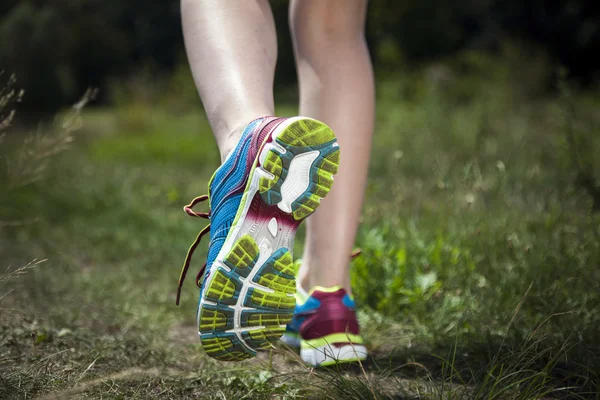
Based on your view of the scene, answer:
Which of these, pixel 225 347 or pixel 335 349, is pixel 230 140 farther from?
pixel 335 349

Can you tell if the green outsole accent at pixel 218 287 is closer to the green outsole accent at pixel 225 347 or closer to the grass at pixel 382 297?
the green outsole accent at pixel 225 347

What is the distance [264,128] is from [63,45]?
774 cm

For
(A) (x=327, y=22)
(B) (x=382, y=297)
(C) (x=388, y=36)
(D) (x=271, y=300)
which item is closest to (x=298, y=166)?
(D) (x=271, y=300)

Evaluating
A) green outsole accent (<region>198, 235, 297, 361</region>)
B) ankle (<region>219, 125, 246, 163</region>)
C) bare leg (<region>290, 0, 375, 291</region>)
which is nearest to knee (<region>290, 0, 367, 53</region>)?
bare leg (<region>290, 0, 375, 291</region>)

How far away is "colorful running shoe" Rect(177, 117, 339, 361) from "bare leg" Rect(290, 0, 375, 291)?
271mm

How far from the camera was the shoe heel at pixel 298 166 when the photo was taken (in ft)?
3.40

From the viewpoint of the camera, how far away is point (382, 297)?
1.72m

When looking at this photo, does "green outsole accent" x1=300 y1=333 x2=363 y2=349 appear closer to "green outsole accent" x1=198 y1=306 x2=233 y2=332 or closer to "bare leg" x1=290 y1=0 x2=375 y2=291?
"bare leg" x1=290 y1=0 x2=375 y2=291

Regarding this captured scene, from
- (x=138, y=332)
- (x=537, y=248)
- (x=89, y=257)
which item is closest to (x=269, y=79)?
(x=138, y=332)

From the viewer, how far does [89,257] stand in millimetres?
2572

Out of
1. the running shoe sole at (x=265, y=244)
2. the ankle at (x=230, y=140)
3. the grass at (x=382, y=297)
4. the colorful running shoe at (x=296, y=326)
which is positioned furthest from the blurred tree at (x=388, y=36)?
the running shoe sole at (x=265, y=244)

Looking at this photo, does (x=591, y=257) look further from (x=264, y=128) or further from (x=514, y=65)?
(x=514, y=65)

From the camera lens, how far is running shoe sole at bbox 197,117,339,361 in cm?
104

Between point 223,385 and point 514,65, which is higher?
point 223,385
